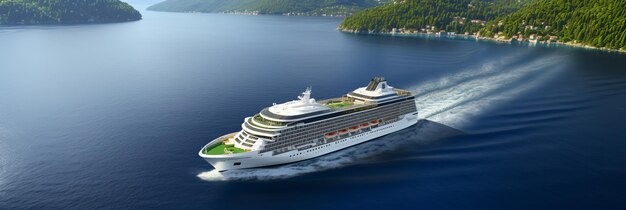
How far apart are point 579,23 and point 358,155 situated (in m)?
162

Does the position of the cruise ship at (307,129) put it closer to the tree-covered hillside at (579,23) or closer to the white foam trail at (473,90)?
the white foam trail at (473,90)

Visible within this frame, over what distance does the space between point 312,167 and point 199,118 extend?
25035 millimetres

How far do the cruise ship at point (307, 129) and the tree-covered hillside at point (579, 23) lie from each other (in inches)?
5190

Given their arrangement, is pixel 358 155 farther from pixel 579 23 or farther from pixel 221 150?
pixel 579 23

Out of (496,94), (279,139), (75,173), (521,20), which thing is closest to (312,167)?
(279,139)

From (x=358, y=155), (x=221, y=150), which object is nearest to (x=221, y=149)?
(x=221, y=150)

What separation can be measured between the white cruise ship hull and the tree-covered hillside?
136 meters

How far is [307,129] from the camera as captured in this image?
52750 millimetres

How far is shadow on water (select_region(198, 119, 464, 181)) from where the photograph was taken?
4816cm

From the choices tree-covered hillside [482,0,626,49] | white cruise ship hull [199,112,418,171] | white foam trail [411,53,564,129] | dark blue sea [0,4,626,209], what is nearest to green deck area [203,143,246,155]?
white cruise ship hull [199,112,418,171]

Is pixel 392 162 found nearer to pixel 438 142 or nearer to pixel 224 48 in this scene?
pixel 438 142

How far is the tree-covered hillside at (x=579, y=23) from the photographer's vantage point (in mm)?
154875

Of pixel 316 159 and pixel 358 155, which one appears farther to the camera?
pixel 358 155

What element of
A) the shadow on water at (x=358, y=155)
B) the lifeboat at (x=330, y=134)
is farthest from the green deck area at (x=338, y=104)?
the shadow on water at (x=358, y=155)
